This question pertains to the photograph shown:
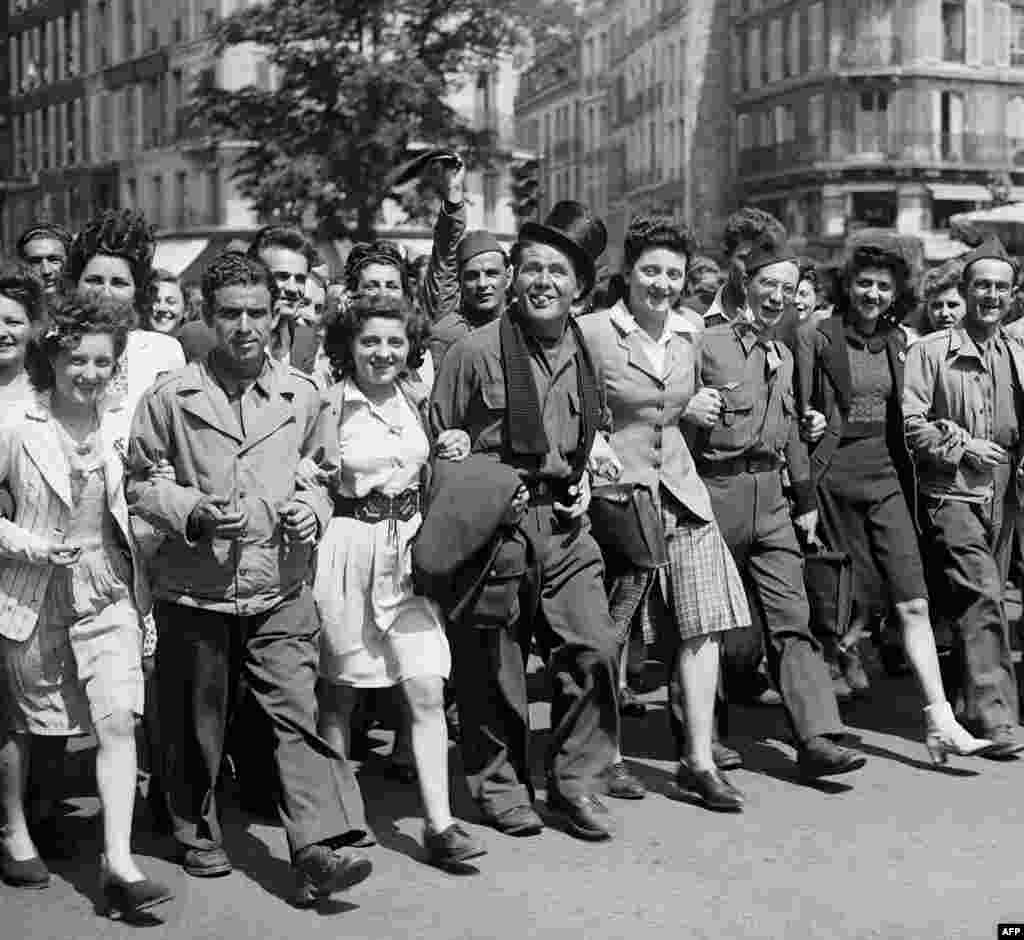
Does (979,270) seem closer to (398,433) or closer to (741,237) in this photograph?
(741,237)

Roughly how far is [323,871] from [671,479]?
2.20m

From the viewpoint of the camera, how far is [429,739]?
6.69 meters

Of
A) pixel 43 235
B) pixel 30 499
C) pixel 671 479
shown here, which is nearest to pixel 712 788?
pixel 671 479

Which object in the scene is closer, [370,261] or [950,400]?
[370,261]

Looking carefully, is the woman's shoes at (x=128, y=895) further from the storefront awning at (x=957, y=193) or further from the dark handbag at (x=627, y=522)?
the storefront awning at (x=957, y=193)

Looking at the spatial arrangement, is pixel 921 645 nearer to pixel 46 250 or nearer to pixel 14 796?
pixel 14 796

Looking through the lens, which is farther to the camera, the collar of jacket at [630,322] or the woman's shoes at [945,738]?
the woman's shoes at [945,738]

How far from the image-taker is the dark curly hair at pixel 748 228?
8484mm

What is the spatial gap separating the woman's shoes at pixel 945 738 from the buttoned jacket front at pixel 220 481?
2887 mm

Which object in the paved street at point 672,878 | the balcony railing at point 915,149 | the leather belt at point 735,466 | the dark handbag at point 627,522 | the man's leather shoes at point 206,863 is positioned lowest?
the paved street at point 672,878

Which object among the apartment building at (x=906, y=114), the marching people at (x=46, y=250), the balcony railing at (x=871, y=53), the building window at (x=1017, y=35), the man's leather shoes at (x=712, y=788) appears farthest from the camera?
the building window at (x=1017, y=35)

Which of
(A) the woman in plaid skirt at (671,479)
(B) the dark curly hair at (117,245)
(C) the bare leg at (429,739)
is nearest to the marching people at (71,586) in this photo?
(C) the bare leg at (429,739)

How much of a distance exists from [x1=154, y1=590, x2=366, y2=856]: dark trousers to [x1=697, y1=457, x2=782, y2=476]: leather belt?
6.49 feet

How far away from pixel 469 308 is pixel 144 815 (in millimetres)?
2976
